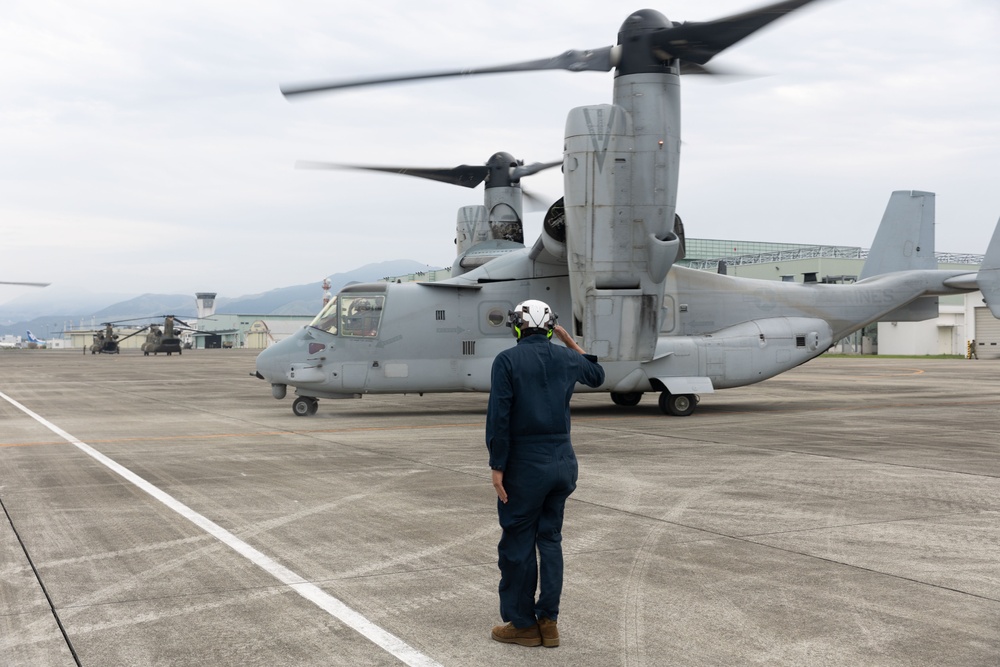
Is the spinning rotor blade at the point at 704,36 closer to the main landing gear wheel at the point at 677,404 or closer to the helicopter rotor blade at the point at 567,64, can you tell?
the helicopter rotor blade at the point at 567,64

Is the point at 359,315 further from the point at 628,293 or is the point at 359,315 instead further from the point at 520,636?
the point at 520,636

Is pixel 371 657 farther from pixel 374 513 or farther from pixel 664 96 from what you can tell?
pixel 664 96

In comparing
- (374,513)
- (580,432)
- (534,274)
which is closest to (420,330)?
(534,274)

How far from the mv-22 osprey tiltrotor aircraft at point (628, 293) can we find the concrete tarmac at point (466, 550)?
3.50 m

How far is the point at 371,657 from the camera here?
462 centimetres

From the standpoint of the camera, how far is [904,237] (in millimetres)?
21406

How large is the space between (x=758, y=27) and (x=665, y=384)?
278 inches

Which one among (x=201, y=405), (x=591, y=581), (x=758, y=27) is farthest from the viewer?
(x=201, y=405)

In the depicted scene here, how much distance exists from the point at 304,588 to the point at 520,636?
1.71 metres

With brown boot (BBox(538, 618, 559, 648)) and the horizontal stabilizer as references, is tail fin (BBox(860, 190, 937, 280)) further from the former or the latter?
brown boot (BBox(538, 618, 559, 648))

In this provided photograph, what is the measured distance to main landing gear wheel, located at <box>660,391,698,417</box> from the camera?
18625mm

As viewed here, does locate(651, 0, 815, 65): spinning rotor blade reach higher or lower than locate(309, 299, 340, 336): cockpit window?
higher

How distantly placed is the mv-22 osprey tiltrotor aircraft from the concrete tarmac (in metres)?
3.50

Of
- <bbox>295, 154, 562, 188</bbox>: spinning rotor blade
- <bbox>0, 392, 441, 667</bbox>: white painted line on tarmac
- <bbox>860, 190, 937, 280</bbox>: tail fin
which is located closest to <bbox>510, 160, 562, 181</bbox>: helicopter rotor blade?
<bbox>295, 154, 562, 188</bbox>: spinning rotor blade
